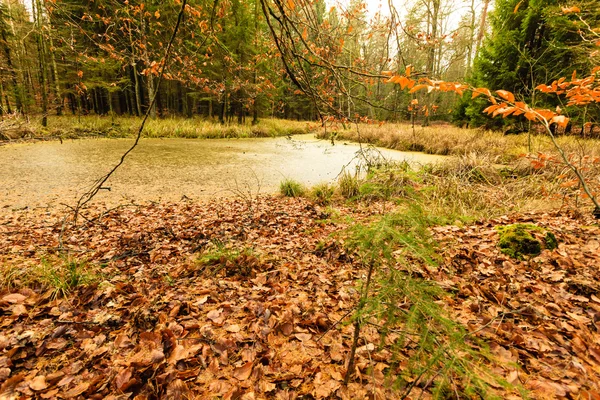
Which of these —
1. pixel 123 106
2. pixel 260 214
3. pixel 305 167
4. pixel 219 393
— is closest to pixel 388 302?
pixel 219 393

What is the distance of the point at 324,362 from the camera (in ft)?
4.67

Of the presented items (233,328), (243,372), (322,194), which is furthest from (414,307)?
(322,194)

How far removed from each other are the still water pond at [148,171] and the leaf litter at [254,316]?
1383 millimetres

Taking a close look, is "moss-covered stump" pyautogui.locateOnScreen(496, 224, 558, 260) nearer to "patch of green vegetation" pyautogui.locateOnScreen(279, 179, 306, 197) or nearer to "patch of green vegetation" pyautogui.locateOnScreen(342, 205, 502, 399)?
"patch of green vegetation" pyautogui.locateOnScreen(342, 205, 502, 399)

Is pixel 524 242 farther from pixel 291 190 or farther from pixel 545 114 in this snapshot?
pixel 291 190

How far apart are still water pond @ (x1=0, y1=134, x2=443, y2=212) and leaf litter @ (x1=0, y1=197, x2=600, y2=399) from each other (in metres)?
1.38

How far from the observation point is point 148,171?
5.48m

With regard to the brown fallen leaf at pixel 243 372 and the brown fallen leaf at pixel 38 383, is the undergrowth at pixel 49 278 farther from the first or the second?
the brown fallen leaf at pixel 243 372

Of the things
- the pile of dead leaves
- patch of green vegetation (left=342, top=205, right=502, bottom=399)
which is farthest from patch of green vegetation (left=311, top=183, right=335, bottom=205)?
patch of green vegetation (left=342, top=205, right=502, bottom=399)

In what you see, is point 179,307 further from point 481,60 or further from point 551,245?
point 481,60

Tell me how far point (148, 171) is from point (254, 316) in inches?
193

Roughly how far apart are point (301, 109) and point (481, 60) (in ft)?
60.9

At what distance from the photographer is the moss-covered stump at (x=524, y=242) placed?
2.31 meters

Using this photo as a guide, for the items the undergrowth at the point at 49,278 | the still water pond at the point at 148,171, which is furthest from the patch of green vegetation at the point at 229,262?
the still water pond at the point at 148,171
